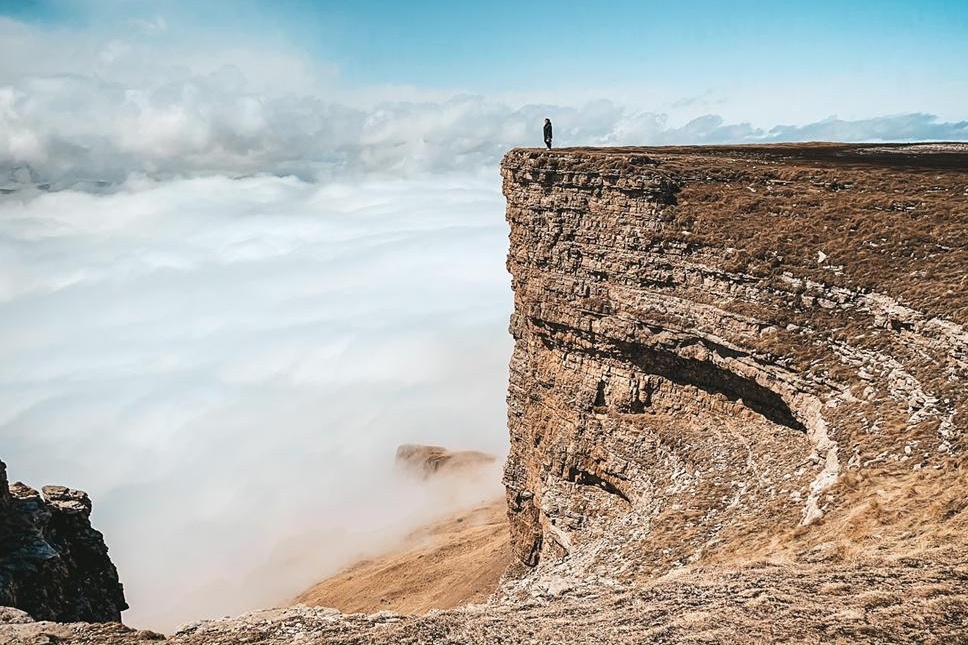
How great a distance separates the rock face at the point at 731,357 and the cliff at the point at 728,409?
4.4 inches

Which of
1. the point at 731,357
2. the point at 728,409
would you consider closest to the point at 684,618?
the point at 731,357

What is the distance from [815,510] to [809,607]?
777cm

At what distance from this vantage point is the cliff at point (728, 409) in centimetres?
1413

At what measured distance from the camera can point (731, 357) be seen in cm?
2997

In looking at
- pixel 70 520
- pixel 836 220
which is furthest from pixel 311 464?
pixel 836 220

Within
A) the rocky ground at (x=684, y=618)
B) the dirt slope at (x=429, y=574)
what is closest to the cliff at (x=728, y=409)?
the rocky ground at (x=684, y=618)

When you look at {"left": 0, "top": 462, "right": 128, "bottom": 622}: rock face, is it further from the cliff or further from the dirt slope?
the dirt slope

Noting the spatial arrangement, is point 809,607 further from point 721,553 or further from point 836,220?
point 836,220

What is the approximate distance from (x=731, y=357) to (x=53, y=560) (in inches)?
1154

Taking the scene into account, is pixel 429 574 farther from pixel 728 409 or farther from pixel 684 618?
pixel 684 618

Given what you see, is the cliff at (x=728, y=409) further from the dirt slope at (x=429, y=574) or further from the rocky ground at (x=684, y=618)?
the dirt slope at (x=429, y=574)

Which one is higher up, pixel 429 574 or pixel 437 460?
pixel 429 574

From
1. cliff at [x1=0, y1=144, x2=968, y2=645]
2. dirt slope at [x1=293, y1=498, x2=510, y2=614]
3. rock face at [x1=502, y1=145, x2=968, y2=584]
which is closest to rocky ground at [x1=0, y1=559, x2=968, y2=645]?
cliff at [x1=0, y1=144, x2=968, y2=645]

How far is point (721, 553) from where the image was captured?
769 inches
